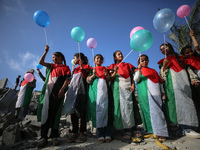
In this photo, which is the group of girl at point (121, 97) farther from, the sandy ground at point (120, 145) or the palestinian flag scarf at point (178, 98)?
the sandy ground at point (120, 145)

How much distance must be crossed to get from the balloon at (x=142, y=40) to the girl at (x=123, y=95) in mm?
661

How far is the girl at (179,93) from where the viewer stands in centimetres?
232

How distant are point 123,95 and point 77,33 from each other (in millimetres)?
2083

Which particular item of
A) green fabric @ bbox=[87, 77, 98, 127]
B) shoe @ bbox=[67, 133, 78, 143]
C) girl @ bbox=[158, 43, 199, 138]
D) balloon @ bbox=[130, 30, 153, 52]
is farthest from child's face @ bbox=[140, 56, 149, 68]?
shoe @ bbox=[67, 133, 78, 143]

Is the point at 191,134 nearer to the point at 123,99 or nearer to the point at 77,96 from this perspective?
the point at 123,99

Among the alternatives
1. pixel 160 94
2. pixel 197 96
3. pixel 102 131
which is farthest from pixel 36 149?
pixel 197 96

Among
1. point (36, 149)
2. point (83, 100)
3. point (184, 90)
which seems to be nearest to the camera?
point (36, 149)

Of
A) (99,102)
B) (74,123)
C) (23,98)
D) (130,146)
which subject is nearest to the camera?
(130,146)

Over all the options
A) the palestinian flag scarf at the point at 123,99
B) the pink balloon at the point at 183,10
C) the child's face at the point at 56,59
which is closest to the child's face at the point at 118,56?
the palestinian flag scarf at the point at 123,99

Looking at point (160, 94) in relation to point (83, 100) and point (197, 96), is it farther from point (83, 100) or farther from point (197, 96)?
point (83, 100)

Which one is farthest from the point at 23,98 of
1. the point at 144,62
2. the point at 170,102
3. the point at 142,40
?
the point at 170,102

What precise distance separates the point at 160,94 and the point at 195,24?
8.24m

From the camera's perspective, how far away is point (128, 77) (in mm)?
2715

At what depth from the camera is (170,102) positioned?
2.45 metres
